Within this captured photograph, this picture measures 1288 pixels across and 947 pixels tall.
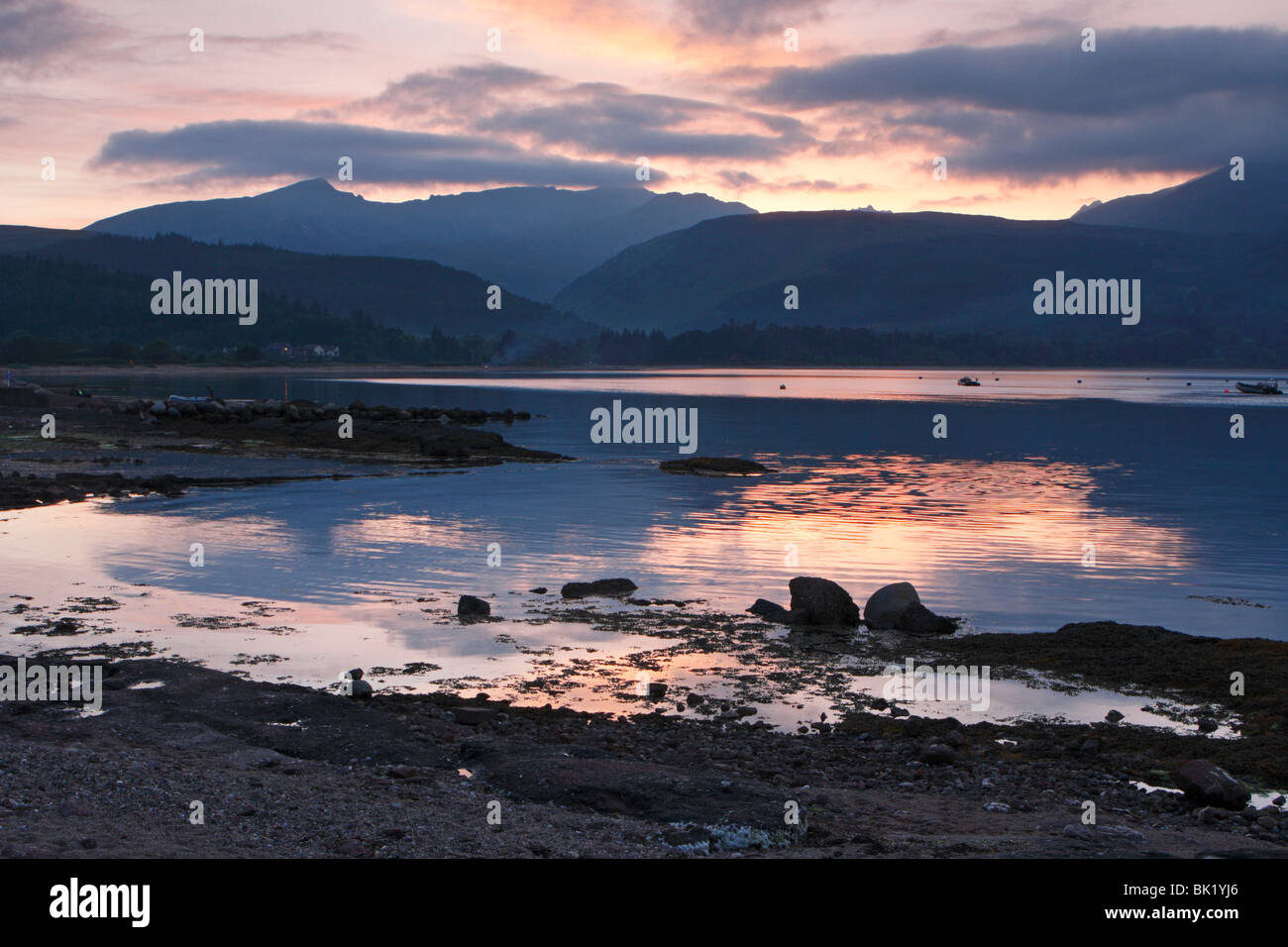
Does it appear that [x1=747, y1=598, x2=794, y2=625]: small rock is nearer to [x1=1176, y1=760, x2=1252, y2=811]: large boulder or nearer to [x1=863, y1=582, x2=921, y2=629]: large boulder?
[x1=863, y1=582, x2=921, y2=629]: large boulder

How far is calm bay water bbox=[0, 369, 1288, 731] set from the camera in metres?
21.2

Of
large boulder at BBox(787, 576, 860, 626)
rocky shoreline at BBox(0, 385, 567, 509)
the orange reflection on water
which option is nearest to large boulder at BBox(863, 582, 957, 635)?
large boulder at BBox(787, 576, 860, 626)

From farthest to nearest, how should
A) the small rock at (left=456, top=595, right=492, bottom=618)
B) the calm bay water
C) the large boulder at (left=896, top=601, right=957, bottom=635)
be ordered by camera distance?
the calm bay water
the small rock at (left=456, top=595, right=492, bottom=618)
the large boulder at (left=896, top=601, right=957, bottom=635)

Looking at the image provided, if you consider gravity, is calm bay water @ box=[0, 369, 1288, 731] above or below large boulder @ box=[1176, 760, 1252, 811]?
above

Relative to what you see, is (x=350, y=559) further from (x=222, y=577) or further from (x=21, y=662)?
(x=21, y=662)

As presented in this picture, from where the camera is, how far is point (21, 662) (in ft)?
51.8

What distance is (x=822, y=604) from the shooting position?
20.3 metres

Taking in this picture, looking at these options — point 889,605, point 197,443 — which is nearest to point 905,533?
point 889,605

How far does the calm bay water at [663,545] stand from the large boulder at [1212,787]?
8.68 meters

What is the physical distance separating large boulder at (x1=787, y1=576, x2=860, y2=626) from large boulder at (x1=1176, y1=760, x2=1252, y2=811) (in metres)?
8.61

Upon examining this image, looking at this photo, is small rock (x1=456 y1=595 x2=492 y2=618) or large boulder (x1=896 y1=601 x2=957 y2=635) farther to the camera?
small rock (x1=456 y1=595 x2=492 y2=618)

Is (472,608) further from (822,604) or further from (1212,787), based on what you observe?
(1212,787)

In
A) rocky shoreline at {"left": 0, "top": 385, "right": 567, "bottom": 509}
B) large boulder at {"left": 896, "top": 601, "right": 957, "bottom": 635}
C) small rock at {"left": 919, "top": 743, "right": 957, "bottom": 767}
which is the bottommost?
small rock at {"left": 919, "top": 743, "right": 957, "bottom": 767}
